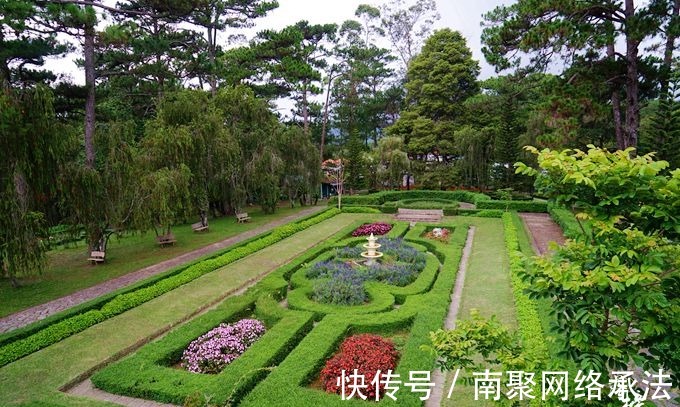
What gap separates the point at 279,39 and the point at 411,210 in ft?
50.9

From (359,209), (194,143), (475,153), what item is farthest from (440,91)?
(194,143)

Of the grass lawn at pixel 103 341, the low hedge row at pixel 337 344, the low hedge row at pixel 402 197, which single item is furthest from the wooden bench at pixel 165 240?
the low hedge row at pixel 402 197

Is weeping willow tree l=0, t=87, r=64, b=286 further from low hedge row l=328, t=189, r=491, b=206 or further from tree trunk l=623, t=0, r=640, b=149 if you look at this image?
tree trunk l=623, t=0, r=640, b=149

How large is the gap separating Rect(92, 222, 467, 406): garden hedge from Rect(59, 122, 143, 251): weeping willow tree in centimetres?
606

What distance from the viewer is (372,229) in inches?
733

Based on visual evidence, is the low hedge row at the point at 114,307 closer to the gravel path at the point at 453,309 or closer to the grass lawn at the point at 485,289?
the gravel path at the point at 453,309

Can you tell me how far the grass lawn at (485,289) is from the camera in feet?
20.3

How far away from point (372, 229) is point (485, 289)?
8.27 meters

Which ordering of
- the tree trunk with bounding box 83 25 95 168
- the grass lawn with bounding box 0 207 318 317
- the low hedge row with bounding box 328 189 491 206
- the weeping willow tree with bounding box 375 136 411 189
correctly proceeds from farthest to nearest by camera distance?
the weeping willow tree with bounding box 375 136 411 189
the low hedge row with bounding box 328 189 491 206
the tree trunk with bounding box 83 25 95 168
the grass lawn with bounding box 0 207 318 317

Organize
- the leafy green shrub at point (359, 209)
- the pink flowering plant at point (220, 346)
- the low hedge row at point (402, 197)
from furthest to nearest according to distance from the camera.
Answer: the low hedge row at point (402, 197) < the leafy green shrub at point (359, 209) < the pink flowering plant at point (220, 346)

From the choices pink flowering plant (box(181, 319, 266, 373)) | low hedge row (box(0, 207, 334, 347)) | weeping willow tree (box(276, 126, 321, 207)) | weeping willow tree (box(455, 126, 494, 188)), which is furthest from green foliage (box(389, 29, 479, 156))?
pink flowering plant (box(181, 319, 266, 373))

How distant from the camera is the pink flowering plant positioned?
7312 mm

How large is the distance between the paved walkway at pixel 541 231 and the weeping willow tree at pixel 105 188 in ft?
46.8

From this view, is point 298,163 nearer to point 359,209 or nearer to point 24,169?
point 359,209
